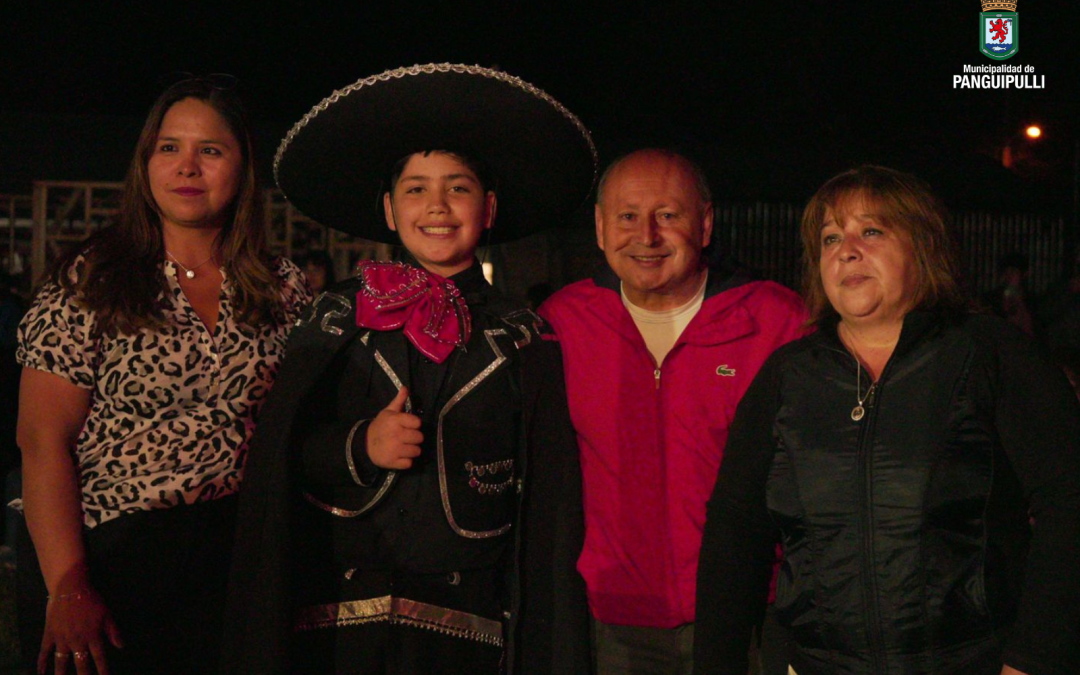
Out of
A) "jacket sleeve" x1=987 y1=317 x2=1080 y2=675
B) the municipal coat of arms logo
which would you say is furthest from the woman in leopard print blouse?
the municipal coat of arms logo

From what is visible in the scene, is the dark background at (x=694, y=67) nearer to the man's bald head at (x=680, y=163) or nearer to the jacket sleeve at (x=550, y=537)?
the man's bald head at (x=680, y=163)

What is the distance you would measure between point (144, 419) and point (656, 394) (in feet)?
4.43

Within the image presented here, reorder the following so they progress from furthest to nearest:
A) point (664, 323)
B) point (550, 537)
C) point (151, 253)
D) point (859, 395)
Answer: point (664, 323) → point (151, 253) → point (550, 537) → point (859, 395)

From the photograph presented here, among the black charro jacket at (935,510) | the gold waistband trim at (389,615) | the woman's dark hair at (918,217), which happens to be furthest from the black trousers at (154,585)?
the woman's dark hair at (918,217)

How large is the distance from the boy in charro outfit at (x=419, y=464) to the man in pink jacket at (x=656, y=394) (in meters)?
0.31

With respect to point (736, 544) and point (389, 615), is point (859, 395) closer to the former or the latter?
point (736, 544)

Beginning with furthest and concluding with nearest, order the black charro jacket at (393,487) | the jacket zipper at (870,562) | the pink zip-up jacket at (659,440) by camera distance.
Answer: the pink zip-up jacket at (659,440) → the black charro jacket at (393,487) → the jacket zipper at (870,562)

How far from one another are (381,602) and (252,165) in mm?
1250

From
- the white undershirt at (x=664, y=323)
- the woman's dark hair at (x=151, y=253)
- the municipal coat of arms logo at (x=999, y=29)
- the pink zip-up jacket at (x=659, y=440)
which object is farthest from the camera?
the municipal coat of arms logo at (x=999, y=29)

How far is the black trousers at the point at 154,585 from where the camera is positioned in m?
2.60

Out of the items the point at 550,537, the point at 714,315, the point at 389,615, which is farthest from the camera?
the point at 714,315

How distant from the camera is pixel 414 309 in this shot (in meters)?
2.61

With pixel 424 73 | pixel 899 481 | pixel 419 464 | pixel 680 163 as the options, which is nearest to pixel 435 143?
pixel 424 73

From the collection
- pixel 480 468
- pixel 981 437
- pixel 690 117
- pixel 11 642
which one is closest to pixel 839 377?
pixel 981 437
